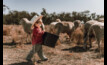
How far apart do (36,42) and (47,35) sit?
0.55m

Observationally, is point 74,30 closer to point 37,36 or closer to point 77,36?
point 77,36

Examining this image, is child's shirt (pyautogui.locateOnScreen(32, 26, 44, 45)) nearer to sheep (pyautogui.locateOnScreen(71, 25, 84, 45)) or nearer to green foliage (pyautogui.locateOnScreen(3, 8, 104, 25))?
sheep (pyautogui.locateOnScreen(71, 25, 84, 45))

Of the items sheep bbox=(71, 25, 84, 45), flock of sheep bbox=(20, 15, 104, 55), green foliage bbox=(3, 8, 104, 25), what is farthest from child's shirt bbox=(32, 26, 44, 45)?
green foliage bbox=(3, 8, 104, 25)

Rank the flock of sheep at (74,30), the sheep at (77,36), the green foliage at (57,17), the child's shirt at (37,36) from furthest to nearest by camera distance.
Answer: the green foliage at (57,17)
the sheep at (77,36)
the flock of sheep at (74,30)
the child's shirt at (37,36)

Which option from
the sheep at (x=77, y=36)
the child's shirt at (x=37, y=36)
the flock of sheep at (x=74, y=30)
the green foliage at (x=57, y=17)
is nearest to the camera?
the child's shirt at (x=37, y=36)

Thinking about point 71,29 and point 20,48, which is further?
point 71,29

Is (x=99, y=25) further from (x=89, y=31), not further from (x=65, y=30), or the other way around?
(x=65, y=30)

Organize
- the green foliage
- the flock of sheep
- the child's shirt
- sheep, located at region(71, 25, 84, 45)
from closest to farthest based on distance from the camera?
the child's shirt, the flock of sheep, sheep, located at region(71, 25, 84, 45), the green foliage

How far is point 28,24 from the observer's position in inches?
425

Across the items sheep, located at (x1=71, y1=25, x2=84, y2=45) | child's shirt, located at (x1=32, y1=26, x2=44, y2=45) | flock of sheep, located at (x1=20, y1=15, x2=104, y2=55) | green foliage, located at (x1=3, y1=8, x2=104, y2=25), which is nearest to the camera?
child's shirt, located at (x1=32, y1=26, x2=44, y2=45)

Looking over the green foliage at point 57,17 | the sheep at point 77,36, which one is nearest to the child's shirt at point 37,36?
the sheep at point 77,36

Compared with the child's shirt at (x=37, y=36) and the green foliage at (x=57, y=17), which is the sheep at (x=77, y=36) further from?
the green foliage at (x=57, y=17)

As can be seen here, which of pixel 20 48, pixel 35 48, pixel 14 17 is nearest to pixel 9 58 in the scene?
pixel 35 48

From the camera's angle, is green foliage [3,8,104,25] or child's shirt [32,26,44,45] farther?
green foliage [3,8,104,25]
